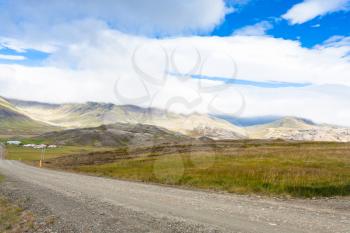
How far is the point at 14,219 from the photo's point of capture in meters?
20.3

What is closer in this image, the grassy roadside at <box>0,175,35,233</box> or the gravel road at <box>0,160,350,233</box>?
the gravel road at <box>0,160,350,233</box>

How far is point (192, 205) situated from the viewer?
21.8 meters

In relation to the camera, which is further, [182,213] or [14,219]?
[14,219]

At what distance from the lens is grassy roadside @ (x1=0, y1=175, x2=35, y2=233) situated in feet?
59.6

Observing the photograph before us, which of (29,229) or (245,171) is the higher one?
(245,171)

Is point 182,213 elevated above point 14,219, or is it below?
above

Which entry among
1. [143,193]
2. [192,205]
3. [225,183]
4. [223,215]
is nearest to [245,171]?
[225,183]

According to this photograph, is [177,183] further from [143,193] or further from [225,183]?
[143,193]

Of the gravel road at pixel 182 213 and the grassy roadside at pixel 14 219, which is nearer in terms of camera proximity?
the gravel road at pixel 182 213

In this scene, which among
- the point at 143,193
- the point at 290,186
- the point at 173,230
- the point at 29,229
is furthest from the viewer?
the point at 290,186

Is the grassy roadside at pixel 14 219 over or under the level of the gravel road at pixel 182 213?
under

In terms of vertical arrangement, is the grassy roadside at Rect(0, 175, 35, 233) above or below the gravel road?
below

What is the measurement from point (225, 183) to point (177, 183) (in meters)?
5.10

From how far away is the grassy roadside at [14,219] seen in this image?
18.2 meters
